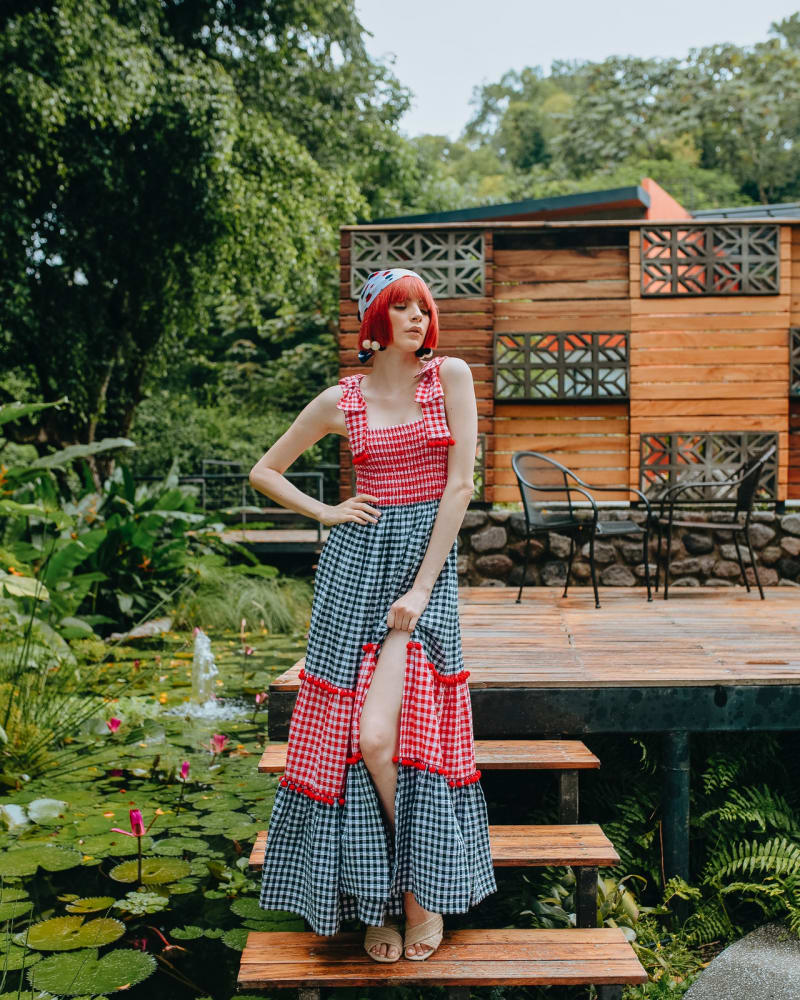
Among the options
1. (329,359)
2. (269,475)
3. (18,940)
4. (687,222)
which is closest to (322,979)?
(18,940)

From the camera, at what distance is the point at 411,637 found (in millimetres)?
2287

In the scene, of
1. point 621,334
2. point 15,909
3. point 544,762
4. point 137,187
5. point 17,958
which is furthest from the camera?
point 137,187

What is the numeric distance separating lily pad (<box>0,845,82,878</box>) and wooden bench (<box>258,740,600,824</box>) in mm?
802

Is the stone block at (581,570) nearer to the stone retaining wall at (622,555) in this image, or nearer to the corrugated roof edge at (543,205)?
the stone retaining wall at (622,555)

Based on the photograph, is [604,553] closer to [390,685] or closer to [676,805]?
[676,805]

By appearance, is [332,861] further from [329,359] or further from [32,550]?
[329,359]

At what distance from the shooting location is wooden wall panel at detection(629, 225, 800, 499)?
7730 mm

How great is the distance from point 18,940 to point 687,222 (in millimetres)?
7062

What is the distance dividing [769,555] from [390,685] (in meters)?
6.04

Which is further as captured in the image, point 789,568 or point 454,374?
point 789,568

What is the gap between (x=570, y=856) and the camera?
267 cm

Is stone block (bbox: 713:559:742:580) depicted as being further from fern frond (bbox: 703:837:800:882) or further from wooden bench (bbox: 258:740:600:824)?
wooden bench (bbox: 258:740:600:824)

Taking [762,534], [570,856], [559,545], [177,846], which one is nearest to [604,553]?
[559,545]

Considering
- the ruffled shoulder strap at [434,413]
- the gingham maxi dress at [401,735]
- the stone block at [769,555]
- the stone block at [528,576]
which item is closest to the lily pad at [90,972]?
the gingham maxi dress at [401,735]
